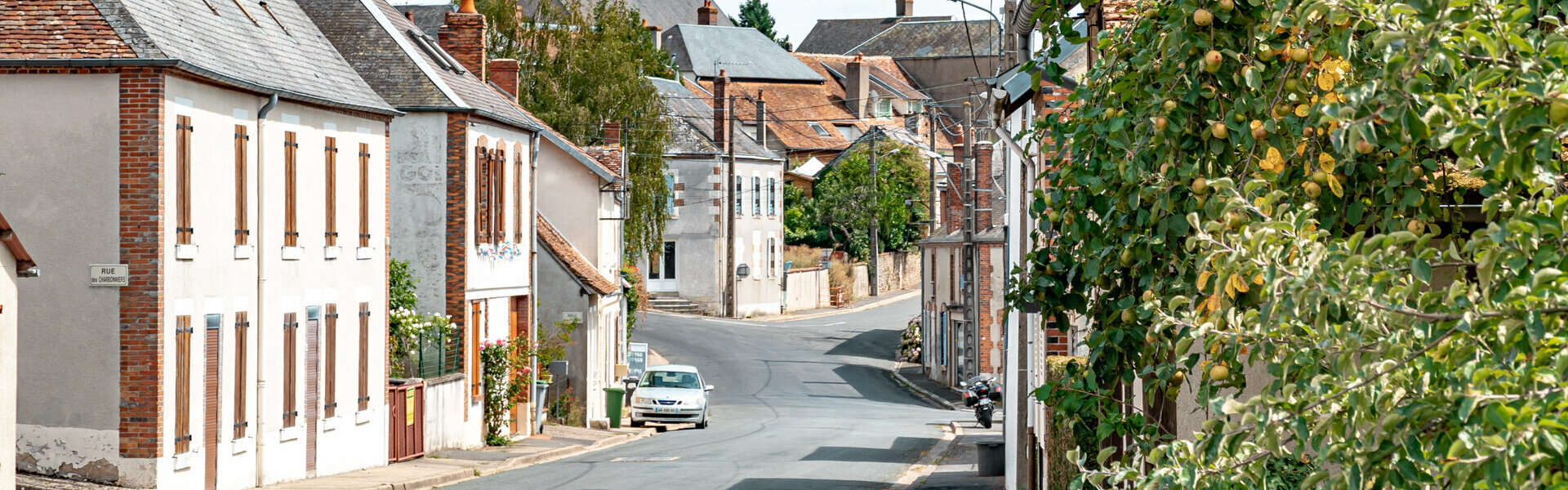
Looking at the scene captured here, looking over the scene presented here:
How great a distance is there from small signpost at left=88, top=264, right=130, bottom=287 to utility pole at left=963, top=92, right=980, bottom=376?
933 inches

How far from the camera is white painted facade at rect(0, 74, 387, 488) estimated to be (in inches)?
632

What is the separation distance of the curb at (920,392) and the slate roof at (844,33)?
51.5 m

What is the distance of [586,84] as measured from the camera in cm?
4309

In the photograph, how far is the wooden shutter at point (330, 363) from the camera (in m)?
20.7

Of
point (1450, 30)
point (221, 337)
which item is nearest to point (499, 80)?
point (221, 337)

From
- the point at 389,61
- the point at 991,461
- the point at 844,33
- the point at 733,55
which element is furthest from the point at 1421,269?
the point at 844,33

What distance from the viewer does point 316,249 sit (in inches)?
800

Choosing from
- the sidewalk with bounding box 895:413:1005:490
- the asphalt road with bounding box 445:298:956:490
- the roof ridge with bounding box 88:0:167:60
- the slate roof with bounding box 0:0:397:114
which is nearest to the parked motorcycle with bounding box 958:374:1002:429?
the sidewalk with bounding box 895:413:1005:490

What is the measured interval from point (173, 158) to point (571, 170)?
17.4m

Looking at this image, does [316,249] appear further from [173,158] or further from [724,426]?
[724,426]

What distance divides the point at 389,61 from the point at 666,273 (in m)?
36.1

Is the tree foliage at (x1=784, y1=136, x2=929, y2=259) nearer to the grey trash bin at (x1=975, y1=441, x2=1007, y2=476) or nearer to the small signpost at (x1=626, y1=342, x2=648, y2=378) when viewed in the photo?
the small signpost at (x1=626, y1=342, x2=648, y2=378)

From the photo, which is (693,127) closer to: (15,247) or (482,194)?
(482,194)

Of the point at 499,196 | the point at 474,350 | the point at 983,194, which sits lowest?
the point at 474,350
